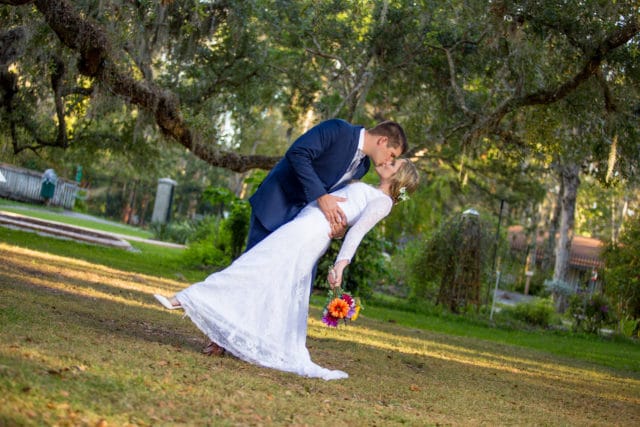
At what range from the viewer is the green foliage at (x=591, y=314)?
20.8 meters

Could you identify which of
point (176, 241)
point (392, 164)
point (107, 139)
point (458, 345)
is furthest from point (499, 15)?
point (176, 241)

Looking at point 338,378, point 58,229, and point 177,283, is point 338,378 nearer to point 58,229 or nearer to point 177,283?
point 177,283

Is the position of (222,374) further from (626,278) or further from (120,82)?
(626,278)

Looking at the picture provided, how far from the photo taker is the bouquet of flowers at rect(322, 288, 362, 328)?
636 cm

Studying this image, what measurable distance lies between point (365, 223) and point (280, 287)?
0.79 m

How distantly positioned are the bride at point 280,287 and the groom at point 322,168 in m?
0.10

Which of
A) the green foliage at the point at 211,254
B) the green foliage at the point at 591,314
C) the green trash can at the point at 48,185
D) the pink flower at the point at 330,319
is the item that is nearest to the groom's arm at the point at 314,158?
the pink flower at the point at 330,319

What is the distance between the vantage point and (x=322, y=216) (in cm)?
625

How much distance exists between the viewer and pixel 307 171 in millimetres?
6070

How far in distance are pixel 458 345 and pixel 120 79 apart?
6.58 m

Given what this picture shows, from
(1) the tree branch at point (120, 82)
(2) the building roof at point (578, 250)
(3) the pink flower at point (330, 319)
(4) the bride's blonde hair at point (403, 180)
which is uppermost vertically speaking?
(2) the building roof at point (578, 250)

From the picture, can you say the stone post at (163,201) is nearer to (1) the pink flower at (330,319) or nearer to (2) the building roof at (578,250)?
(2) the building roof at (578,250)

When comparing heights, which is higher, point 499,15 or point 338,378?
point 499,15

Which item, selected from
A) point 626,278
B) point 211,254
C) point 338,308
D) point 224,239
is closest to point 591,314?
point 626,278
